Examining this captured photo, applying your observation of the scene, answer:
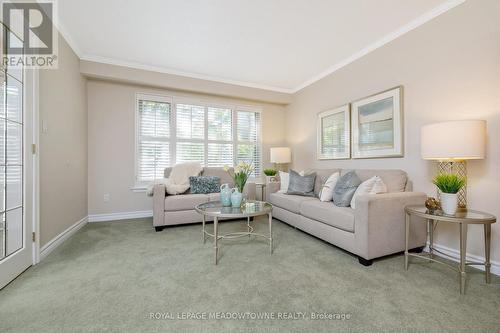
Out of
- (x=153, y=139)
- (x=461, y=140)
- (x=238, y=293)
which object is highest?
(x=153, y=139)

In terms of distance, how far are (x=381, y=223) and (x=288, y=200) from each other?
1.32 metres

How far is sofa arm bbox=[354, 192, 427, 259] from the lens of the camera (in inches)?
76.8

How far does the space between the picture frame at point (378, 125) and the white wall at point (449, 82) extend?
8 centimetres

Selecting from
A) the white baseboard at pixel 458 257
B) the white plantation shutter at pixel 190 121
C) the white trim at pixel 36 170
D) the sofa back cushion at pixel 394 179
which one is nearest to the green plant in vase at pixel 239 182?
the sofa back cushion at pixel 394 179

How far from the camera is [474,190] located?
1.98m

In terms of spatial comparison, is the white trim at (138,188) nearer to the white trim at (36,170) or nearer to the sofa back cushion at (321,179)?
the white trim at (36,170)

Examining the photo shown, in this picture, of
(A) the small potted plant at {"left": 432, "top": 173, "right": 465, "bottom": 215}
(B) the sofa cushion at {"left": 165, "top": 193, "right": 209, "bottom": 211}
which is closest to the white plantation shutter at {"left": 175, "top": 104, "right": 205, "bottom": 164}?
(B) the sofa cushion at {"left": 165, "top": 193, "right": 209, "bottom": 211}

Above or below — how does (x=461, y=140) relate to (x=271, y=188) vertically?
above

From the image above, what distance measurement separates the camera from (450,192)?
1678mm

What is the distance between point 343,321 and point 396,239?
1.21 m

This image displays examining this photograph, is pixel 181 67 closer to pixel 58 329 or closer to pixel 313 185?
pixel 313 185

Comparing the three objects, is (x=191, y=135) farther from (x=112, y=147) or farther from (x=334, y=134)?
(x=334, y=134)

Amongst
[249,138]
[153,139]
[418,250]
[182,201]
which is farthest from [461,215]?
[153,139]

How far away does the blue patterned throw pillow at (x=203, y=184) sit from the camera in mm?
3463
